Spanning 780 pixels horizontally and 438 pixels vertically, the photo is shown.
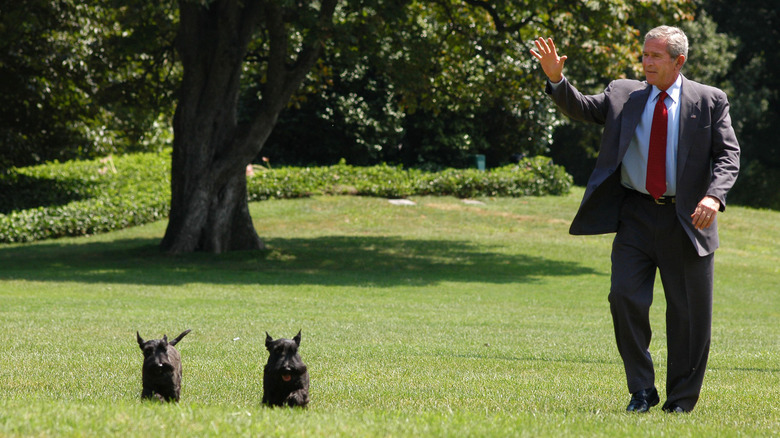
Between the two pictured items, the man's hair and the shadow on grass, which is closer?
the man's hair

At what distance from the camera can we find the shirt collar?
6023mm

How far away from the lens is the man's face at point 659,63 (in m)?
5.86

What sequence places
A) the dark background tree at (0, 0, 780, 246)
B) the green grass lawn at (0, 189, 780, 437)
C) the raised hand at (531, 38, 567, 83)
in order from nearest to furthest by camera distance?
the green grass lawn at (0, 189, 780, 437) < the raised hand at (531, 38, 567, 83) < the dark background tree at (0, 0, 780, 246)

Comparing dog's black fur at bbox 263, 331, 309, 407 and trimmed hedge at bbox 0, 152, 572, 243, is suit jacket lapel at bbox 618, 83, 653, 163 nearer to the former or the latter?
dog's black fur at bbox 263, 331, 309, 407

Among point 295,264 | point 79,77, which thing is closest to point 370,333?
point 295,264

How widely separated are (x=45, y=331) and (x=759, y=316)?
36.9 feet

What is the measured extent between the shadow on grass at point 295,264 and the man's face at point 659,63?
A: 41.7 ft

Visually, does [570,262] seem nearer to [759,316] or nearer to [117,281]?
[759,316]

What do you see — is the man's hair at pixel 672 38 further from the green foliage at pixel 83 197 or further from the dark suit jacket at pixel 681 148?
the green foliage at pixel 83 197

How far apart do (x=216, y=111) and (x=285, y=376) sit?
1648 centimetres

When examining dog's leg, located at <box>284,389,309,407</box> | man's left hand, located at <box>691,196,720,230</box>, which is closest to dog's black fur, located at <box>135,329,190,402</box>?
dog's leg, located at <box>284,389,309,407</box>

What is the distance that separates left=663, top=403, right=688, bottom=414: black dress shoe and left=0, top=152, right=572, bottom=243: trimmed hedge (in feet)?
76.4

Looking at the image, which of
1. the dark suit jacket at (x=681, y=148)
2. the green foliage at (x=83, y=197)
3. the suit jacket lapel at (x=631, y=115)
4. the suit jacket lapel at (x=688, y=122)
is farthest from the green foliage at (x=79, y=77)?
the suit jacket lapel at (x=688, y=122)

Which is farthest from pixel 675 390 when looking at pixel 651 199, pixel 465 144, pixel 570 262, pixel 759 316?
pixel 465 144
